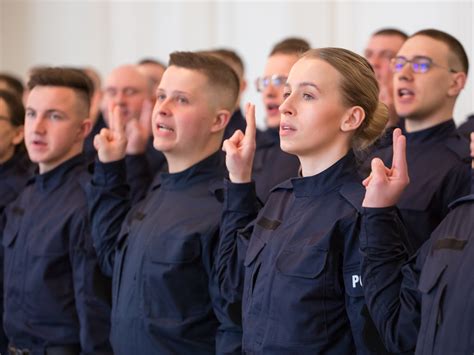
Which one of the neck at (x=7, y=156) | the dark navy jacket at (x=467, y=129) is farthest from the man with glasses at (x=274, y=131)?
the neck at (x=7, y=156)

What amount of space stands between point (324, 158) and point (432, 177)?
0.62 meters

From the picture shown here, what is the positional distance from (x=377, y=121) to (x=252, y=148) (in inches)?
16.4

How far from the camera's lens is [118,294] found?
3.07 m

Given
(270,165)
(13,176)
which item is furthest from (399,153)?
(13,176)

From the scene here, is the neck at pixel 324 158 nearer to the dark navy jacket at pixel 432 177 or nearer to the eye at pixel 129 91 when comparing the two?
the dark navy jacket at pixel 432 177

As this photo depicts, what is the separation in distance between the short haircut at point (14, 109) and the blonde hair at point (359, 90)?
6.55ft

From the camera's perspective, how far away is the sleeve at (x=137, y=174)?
396 centimetres

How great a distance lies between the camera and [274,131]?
4141mm

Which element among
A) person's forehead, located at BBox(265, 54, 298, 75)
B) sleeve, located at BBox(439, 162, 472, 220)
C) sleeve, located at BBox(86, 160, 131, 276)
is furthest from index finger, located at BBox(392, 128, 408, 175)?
person's forehead, located at BBox(265, 54, 298, 75)

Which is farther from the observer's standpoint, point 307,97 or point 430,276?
point 307,97

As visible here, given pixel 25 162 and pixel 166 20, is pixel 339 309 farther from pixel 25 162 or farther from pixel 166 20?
pixel 166 20

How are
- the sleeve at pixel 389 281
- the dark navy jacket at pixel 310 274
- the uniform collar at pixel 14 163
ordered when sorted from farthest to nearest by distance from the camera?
the uniform collar at pixel 14 163 → the dark navy jacket at pixel 310 274 → the sleeve at pixel 389 281

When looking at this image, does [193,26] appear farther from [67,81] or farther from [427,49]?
[427,49]

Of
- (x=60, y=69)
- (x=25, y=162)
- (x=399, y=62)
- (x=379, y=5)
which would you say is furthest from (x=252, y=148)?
(x=379, y=5)
